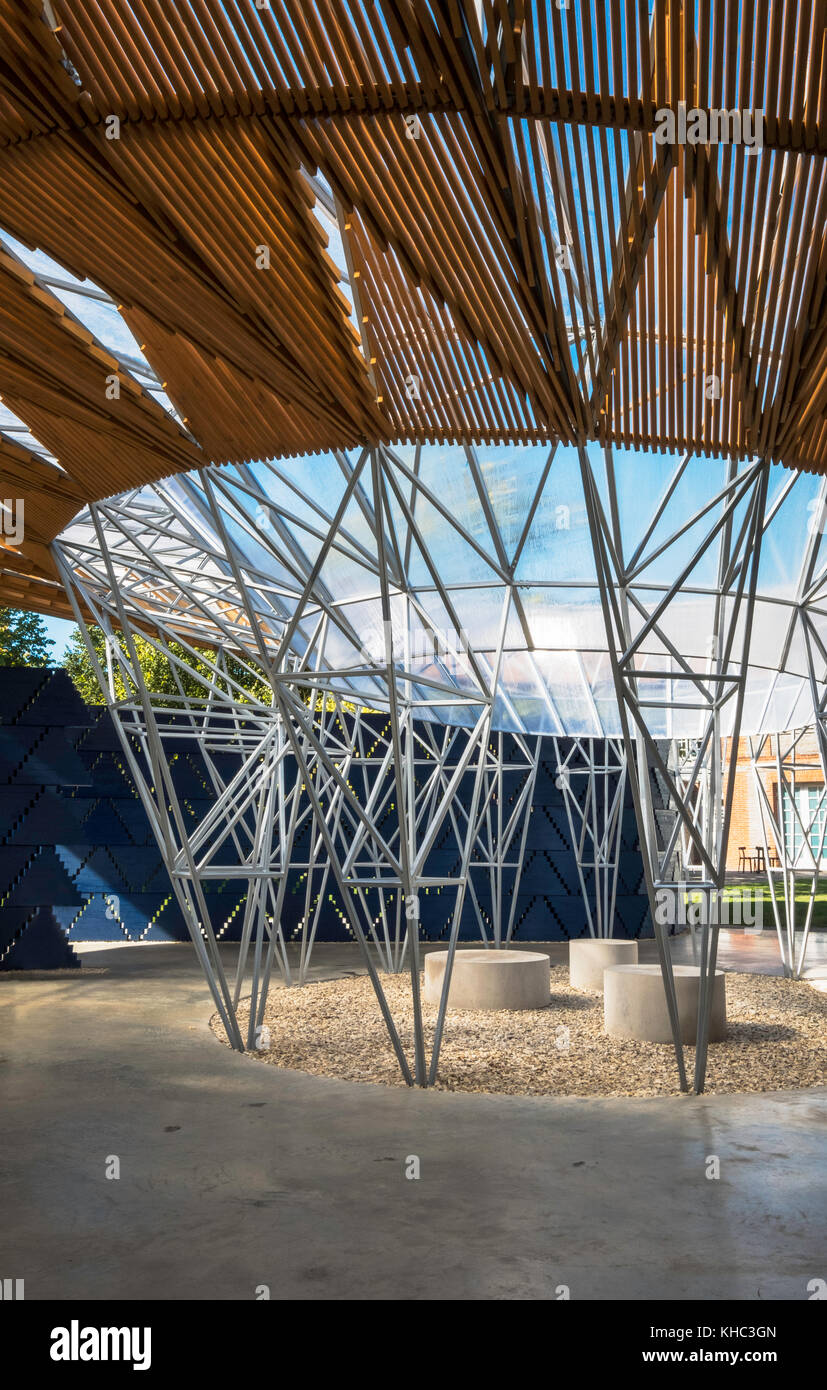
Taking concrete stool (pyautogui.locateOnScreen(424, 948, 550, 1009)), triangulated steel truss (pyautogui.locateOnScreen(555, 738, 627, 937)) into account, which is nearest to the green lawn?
triangulated steel truss (pyautogui.locateOnScreen(555, 738, 627, 937))

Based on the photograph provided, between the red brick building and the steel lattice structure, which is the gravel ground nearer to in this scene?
the steel lattice structure

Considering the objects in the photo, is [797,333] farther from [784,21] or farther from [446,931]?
[446,931]

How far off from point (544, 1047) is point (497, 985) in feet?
12.4

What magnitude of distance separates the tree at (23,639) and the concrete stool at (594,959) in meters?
37.9

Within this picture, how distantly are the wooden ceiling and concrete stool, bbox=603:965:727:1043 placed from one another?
28.7ft

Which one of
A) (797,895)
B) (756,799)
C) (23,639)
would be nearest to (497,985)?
(756,799)

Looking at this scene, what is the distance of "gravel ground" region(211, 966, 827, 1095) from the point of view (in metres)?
14.3

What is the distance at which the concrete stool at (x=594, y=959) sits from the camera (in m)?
23.9

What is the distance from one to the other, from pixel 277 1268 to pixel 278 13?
8175 mm

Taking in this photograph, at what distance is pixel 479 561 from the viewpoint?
22.2m

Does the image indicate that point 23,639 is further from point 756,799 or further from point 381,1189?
point 381,1189

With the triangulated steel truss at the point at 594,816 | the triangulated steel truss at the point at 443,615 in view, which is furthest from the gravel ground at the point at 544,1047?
the triangulated steel truss at the point at 594,816

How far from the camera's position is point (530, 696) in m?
29.9
